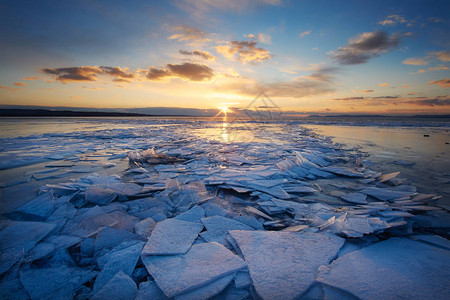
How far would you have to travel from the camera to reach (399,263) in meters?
1.24

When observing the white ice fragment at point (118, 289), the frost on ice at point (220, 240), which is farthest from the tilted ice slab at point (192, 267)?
the white ice fragment at point (118, 289)

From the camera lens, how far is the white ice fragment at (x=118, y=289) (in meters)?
1.05

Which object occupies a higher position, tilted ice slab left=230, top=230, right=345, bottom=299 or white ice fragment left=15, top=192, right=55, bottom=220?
white ice fragment left=15, top=192, right=55, bottom=220

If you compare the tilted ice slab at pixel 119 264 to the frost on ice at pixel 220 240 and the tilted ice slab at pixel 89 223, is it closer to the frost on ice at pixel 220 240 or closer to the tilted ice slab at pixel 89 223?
the frost on ice at pixel 220 240

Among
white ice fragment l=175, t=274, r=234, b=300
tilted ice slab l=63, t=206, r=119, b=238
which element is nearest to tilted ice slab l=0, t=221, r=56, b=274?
tilted ice slab l=63, t=206, r=119, b=238

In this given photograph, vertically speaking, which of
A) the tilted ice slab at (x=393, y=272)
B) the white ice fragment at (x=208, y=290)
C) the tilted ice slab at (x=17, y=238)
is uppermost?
the tilted ice slab at (x=17, y=238)

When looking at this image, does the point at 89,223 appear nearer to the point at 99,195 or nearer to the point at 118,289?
the point at 99,195

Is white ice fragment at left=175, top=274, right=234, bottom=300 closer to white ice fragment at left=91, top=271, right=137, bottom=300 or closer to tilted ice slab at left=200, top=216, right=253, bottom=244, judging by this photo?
white ice fragment at left=91, top=271, right=137, bottom=300

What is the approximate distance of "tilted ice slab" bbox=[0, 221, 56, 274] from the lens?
→ 1238 mm

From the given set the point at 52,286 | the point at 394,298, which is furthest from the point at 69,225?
the point at 394,298

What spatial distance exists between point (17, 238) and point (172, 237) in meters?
1.14

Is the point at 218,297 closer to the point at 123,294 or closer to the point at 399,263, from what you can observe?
the point at 123,294

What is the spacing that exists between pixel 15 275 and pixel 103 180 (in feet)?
5.76

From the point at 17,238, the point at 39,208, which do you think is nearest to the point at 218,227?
the point at 17,238
